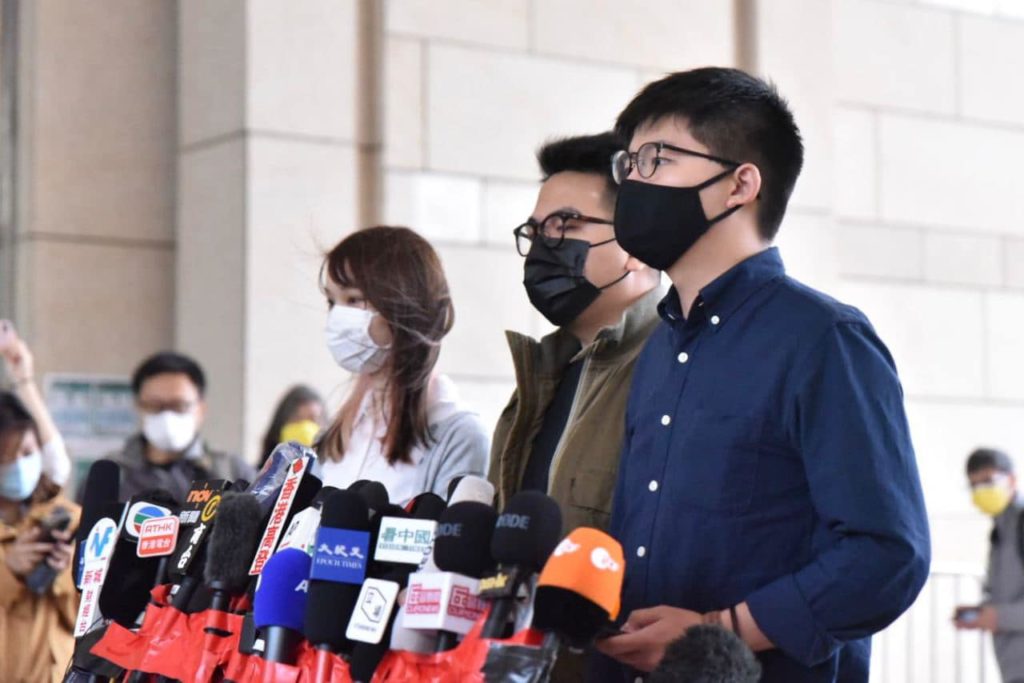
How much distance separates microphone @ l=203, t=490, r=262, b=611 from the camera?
3236 mm

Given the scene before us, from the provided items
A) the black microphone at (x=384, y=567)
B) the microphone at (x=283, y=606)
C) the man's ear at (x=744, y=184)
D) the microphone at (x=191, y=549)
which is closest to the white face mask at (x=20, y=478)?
the microphone at (x=191, y=549)

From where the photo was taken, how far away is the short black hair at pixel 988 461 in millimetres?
9758

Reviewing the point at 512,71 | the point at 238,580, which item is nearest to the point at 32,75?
the point at 512,71

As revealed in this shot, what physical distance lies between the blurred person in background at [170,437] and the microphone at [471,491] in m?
4.32

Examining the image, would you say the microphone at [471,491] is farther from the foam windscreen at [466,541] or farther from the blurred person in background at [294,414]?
the blurred person in background at [294,414]

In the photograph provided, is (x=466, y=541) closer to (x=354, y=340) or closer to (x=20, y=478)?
(x=354, y=340)

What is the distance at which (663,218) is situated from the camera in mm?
3131

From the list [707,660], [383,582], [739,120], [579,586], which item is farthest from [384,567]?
[739,120]

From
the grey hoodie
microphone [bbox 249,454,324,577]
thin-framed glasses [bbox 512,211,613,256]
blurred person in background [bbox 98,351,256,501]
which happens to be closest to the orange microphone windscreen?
microphone [bbox 249,454,324,577]

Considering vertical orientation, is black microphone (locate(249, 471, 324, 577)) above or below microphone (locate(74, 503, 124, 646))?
above

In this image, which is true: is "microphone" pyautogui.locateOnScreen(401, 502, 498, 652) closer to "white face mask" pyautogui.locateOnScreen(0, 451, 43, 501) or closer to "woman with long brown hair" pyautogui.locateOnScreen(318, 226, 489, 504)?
"woman with long brown hair" pyautogui.locateOnScreen(318, 226, 489, 504)

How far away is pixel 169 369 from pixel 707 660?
5.36 metres

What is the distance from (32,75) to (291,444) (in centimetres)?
647

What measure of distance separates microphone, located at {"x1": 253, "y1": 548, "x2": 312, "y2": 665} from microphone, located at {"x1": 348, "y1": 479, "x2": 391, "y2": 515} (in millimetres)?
165
